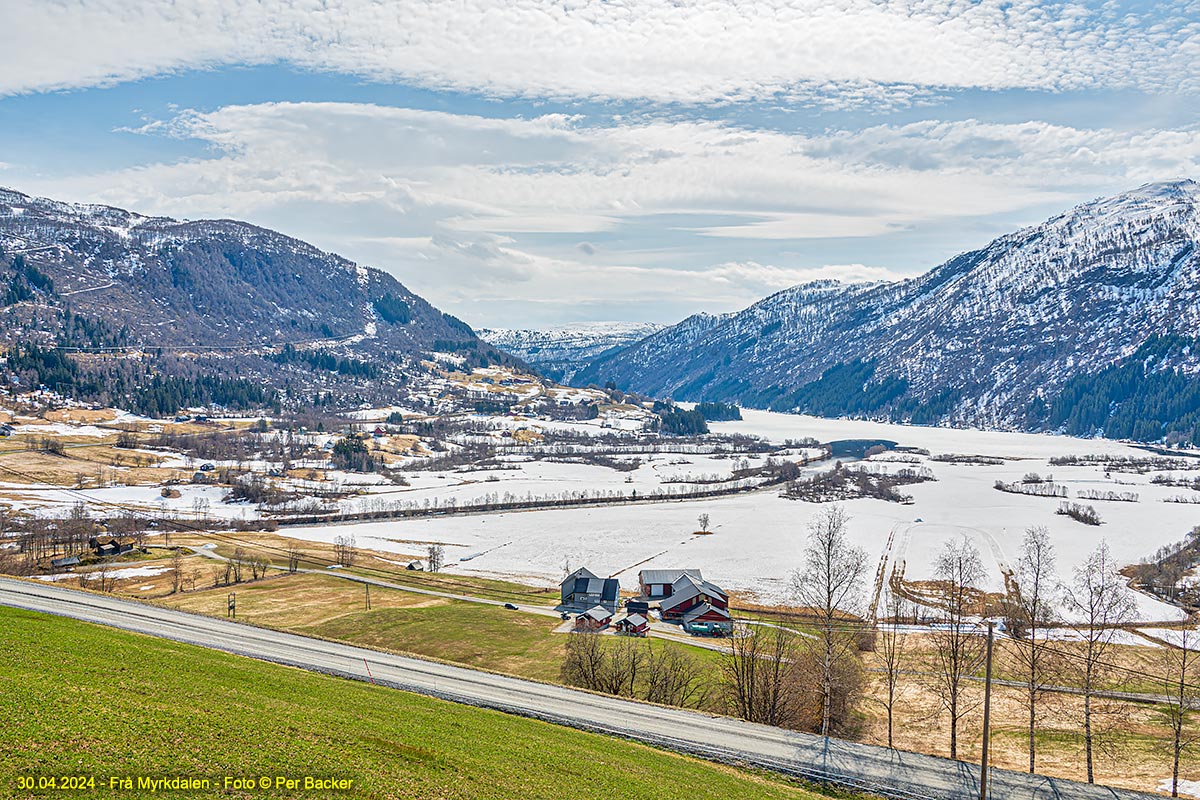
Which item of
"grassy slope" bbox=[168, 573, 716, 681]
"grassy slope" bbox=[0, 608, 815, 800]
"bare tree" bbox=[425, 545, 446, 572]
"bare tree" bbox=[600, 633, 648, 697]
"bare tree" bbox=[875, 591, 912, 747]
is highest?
"grassy slope" bbox=[0, 608, 815, 800]

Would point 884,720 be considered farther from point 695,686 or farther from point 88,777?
point 88,777

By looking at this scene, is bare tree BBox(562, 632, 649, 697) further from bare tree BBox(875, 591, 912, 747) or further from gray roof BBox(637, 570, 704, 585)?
gray roof BBox(637, 570, 704, 585)

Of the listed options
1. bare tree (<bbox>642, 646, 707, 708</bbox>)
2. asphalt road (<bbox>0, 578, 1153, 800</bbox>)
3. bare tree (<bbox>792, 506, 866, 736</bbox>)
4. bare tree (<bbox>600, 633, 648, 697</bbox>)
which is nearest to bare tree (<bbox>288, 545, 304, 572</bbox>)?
asphalt road (<bbox>0, 578, 1153, 800</bbox>)

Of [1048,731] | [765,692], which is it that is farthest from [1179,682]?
[765,692]

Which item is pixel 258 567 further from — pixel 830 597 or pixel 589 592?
pixel 830 597

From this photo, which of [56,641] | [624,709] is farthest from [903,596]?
[56,641]
